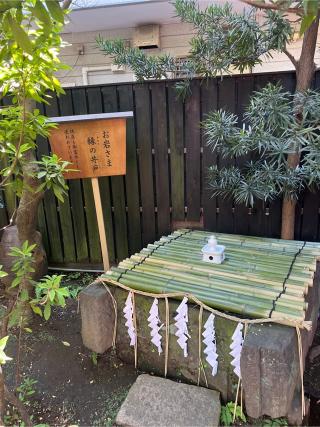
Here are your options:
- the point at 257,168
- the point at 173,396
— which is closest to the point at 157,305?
the point at 173,396

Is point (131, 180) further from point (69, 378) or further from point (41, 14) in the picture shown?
point (41, 14)

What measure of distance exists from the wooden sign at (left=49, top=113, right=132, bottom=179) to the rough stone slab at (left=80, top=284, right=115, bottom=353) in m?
1.40

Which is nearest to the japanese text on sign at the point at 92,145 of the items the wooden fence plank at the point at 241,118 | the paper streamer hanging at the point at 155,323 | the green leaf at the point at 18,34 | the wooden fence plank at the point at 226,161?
the wooden fence plank at the point at 226,161

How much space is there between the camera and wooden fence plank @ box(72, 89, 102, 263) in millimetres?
4031

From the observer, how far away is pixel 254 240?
3449 millimetres

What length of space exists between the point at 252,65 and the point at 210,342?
2561 millimetres

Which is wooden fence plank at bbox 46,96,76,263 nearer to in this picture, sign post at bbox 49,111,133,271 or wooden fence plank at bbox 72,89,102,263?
wooden fence plank at bbox 72,89,102,263

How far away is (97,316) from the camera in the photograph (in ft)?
8.67

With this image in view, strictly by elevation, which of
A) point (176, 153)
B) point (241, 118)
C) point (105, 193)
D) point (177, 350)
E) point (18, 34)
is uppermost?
point (18, 34)

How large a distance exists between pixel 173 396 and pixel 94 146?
8.17 ft

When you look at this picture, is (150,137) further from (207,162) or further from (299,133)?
(299,133)

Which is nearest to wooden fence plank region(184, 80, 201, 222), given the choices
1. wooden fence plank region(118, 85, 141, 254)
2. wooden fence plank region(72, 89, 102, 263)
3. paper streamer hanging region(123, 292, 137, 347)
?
wooden fence plank region(118, 85, 141, 254)

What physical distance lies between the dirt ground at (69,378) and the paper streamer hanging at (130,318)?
290 millimetres

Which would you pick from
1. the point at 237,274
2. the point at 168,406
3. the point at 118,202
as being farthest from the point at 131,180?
the point at 168,406
